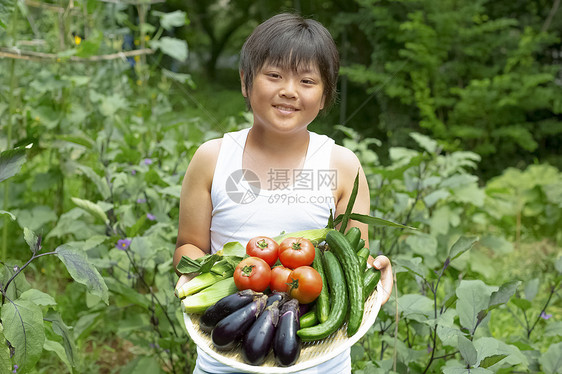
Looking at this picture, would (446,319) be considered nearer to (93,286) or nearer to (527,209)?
(93,286)

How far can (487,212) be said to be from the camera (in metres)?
3.59

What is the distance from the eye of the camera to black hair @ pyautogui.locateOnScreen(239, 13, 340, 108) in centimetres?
156

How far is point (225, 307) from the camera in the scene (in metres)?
1.42

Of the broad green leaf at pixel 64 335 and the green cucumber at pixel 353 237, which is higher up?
the green cucumber at pixel 353 237

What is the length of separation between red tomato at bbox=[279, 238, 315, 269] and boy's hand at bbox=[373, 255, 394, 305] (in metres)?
0.19

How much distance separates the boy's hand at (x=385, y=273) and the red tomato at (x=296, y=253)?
194 mm

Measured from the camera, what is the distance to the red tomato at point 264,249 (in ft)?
5.07

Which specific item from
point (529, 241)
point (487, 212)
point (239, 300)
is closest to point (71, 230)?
point (239, 300)

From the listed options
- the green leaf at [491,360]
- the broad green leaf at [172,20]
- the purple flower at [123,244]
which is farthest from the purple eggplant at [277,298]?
the broad green leaf at [172,20]

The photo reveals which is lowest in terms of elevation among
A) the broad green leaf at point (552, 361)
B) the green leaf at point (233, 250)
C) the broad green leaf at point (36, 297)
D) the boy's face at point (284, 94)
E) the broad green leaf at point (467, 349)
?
the broad green leaf at point (552, 361)

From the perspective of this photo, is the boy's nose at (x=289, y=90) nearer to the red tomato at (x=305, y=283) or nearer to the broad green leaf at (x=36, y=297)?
the red tomato at (x=305, y=283)

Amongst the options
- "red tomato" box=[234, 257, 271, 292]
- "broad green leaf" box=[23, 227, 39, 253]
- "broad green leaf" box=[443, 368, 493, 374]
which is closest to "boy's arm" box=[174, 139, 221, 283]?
"red tomato" box=[234, 257, 271, 292]

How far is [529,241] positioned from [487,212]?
92cm

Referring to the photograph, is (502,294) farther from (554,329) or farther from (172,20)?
(172,20)
